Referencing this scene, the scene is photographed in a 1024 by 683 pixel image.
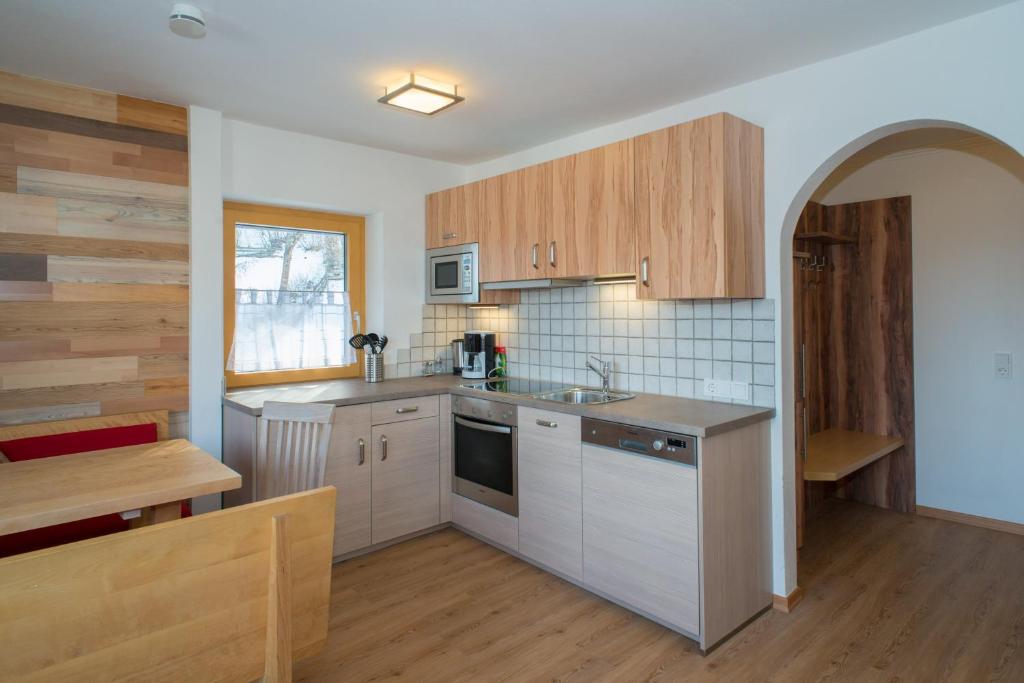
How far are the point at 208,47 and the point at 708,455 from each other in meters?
2.59

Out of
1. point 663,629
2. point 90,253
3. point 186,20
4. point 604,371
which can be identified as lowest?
point 663,629

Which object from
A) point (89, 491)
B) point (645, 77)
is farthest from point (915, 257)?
point (89, 491)

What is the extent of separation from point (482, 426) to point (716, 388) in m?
1.27

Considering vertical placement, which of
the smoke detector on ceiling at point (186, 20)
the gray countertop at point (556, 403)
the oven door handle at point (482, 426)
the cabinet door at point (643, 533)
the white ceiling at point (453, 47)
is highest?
the white ceiling at point (453, 47)

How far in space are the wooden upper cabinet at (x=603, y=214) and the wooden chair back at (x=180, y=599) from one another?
1.81m

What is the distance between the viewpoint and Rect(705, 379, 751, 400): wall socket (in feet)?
8.98

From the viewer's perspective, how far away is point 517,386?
3559 mm

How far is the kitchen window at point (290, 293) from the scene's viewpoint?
3447mm

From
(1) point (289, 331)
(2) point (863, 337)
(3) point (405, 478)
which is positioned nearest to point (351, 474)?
(3) point (405, 478)

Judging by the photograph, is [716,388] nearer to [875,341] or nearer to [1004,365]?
[875,341]

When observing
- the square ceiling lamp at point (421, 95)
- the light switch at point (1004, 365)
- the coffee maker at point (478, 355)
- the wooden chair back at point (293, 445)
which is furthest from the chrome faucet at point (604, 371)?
the light switch at point (1004, 365)

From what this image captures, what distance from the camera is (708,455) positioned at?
2256 millimetres

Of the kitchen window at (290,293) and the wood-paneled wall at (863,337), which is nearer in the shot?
the kitchen window at (290,293)

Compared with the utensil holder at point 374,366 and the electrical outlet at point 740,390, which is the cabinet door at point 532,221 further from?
the electrical outlet at point 740,390
